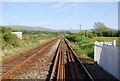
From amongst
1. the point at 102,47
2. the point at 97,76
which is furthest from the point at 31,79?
the point at 102,47

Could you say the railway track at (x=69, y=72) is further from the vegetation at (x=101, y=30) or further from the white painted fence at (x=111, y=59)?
the vegetation at (x=101, y=30)

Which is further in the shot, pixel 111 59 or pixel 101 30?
pixel 101 30

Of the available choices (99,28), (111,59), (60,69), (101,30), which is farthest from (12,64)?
(99,28)

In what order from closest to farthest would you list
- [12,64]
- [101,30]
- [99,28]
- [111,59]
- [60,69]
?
[111,59] → [60,69] → [12,64] → [101,30] → [99,28]

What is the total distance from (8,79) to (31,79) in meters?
0.92

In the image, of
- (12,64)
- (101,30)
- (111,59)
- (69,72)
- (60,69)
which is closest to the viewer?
(111,59)

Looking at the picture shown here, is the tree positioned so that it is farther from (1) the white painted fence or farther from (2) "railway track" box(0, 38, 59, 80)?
(1) the white painted fence

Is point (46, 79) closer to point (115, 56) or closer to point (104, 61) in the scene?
point (115, 56)

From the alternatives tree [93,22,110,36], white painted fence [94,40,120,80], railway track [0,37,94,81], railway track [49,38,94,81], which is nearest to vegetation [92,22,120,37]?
tree [93,22,110,36]

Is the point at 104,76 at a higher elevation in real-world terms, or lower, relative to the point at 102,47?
lower

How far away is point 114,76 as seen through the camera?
8.73m

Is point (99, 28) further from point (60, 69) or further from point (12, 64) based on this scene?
point (60, 69)

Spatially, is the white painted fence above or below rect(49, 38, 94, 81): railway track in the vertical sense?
above

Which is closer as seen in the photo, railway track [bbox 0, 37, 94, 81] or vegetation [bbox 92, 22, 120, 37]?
railway track [bbox 0, 37, 94, 81]
